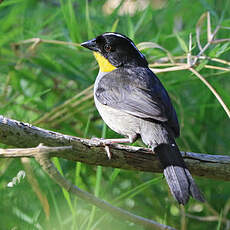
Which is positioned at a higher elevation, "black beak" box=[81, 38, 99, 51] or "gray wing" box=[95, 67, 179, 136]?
"black beak" box=[81, 38, 99, 51]

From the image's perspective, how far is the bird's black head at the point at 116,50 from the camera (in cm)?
399

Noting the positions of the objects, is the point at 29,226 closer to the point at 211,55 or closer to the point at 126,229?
the point at 126,229

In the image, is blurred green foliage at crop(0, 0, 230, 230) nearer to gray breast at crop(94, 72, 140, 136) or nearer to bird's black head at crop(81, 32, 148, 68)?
gray breast at crop(94, 72, 140, 136)

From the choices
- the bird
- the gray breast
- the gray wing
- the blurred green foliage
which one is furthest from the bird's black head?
the gray breast

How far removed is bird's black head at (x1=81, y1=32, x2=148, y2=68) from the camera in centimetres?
399

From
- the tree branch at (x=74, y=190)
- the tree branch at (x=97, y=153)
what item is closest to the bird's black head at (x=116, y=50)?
the tree branch at (x=97, y=153)

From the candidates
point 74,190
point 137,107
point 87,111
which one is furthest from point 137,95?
point 87,111

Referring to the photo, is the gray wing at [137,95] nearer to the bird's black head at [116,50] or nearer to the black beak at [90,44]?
the bird's black head at [116,50]

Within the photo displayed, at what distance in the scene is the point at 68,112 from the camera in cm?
434

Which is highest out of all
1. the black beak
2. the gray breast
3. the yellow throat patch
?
the black beak

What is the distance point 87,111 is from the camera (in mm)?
4605

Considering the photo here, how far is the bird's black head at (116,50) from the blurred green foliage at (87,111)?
0.37 m

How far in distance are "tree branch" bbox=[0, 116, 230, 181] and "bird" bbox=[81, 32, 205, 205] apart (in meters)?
0.10

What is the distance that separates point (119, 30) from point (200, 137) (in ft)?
4.70
